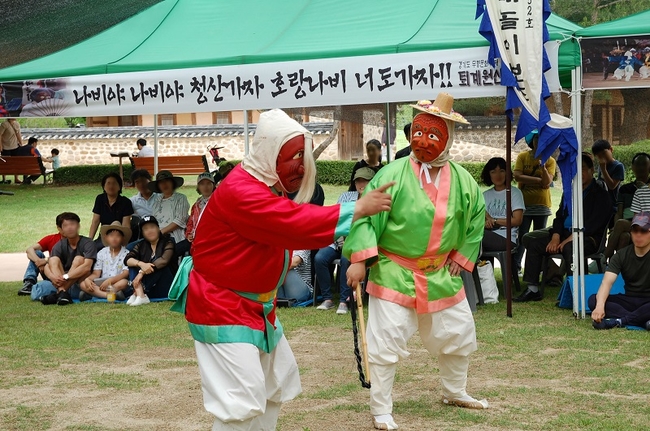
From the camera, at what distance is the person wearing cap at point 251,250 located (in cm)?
383

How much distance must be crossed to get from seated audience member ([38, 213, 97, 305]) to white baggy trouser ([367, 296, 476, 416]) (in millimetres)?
5452

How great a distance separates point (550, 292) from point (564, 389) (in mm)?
4069

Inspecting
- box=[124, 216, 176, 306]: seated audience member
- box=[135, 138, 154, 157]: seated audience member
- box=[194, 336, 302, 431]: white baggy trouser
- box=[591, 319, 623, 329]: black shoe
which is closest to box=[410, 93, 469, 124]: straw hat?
box=[194, 336, 302, 431]: white baggy trouser

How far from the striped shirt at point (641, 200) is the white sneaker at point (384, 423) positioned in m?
4.80

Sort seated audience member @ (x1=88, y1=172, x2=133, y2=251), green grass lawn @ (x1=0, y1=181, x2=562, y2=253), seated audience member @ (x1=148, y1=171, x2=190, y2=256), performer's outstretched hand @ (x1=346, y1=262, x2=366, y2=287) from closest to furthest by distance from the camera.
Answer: performer's outstretched hand @ (x1=346, y1=262, x2=366, y2=287) → seated audience member @ (x1=148, y1=171, x2=190, y2=256) → seated audience member @ (x1=88, y1=172, x2=133, y2=251) → green grass lawn @ (x1=0, y1=181, x2=562, y2=253)

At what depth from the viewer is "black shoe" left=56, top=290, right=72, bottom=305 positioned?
10.0m

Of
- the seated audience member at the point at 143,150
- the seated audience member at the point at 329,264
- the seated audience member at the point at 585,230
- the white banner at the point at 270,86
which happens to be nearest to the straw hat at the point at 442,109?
the white banner at the point at 270,86

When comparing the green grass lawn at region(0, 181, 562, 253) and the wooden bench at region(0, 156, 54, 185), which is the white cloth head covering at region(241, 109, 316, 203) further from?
the wooden bench at region(0, 156, 54, 185)

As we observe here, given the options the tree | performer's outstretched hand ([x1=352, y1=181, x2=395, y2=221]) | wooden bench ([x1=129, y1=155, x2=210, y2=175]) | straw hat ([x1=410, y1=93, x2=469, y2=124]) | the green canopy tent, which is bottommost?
wooden bench ([x1=129, y1=155, x2=210, y2=175])

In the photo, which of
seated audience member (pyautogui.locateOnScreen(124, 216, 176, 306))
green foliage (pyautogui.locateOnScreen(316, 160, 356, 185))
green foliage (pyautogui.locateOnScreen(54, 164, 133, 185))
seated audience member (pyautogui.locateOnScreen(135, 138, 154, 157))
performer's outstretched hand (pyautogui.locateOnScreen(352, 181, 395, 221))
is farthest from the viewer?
green foliage (pyautogui.locateOnScreen(54, 164, 133, 185))

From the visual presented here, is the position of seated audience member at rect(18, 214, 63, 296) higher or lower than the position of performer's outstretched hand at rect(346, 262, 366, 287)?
lower

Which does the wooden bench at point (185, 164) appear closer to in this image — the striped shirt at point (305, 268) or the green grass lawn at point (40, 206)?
the green grass lawn at point (40, 206)

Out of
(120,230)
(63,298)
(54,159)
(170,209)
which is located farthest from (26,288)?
(54,159)

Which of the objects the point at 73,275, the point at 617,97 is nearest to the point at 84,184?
the point at 617,97
